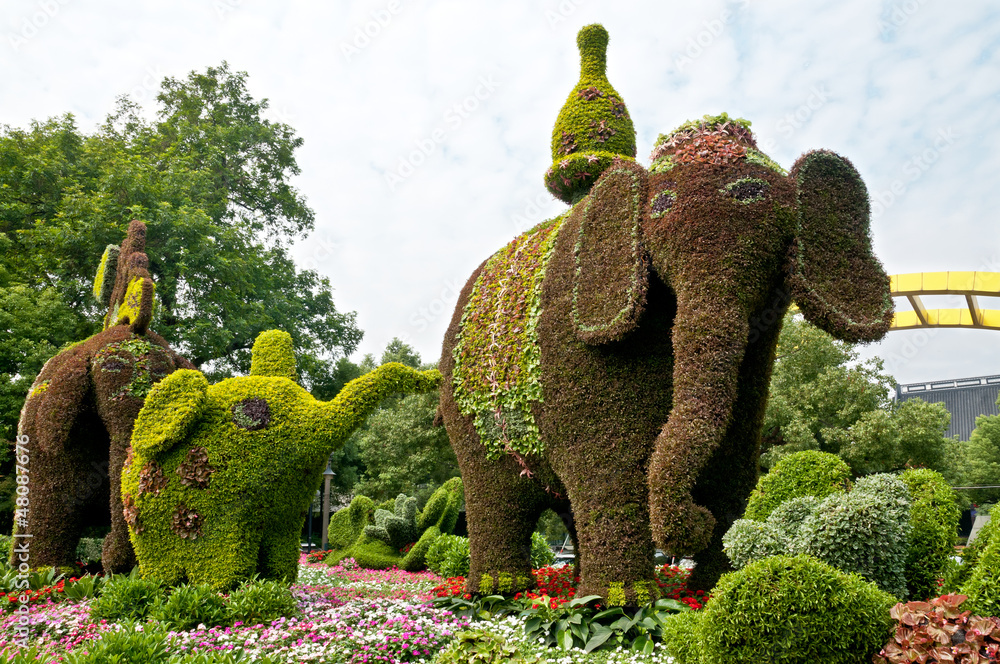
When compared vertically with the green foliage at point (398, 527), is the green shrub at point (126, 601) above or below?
below

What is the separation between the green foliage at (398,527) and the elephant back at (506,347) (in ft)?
19.0

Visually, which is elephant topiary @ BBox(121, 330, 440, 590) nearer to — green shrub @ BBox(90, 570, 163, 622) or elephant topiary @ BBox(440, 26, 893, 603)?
green shrub @ BBox(90, 570, 163, 622)

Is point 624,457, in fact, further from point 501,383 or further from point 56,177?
point 56,177

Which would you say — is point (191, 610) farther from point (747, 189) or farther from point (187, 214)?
point (187, 214)


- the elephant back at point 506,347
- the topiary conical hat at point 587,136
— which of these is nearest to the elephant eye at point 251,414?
the elephant back at point 506,347

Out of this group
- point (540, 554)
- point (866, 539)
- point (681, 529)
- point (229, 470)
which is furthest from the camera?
point (540, 554)

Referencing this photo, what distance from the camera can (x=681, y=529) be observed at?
4.25 meters

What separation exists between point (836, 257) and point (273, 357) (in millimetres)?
5660

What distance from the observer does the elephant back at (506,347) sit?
5.89 metres

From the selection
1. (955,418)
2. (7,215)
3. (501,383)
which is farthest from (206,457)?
(955,418)

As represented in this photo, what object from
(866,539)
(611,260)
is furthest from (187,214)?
(866,539)

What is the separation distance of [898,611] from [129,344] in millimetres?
7946

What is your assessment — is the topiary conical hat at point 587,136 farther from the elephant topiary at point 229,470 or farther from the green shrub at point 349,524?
the green shrub at point 349,524

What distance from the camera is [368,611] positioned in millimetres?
5871
